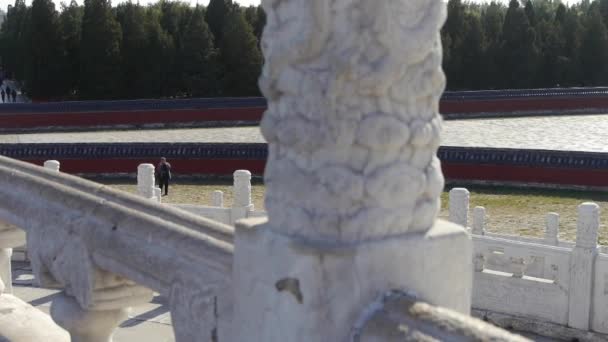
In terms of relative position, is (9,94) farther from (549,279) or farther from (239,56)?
(549,279)

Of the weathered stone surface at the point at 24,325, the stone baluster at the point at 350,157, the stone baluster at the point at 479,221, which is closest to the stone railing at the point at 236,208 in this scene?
the stone baluster at the point at 479,221

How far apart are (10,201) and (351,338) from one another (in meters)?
1.47

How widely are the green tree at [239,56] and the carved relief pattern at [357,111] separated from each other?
2349cm

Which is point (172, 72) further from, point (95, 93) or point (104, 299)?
point (104, 299)

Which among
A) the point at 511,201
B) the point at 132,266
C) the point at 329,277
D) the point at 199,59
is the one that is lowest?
the point at 511,201

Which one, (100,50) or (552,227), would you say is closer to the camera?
(552,227)

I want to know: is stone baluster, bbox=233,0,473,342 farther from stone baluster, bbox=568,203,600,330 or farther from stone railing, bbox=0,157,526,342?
stone baluster, bbox=568,203,600,330

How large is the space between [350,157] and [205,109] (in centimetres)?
2041

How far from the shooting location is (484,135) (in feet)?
61.9

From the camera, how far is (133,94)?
25.0 meters

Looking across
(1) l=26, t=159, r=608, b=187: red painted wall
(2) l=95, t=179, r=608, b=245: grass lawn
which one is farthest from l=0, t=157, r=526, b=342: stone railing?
(1) l=26, t=159, r=608, b=187: red painted wall

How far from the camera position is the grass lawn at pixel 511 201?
31.6ft

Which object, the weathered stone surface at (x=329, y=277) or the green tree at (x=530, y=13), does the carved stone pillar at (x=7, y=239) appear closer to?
the weathered stone surface at (x=329, y=277)

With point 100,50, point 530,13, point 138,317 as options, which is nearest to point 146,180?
point 138,317
